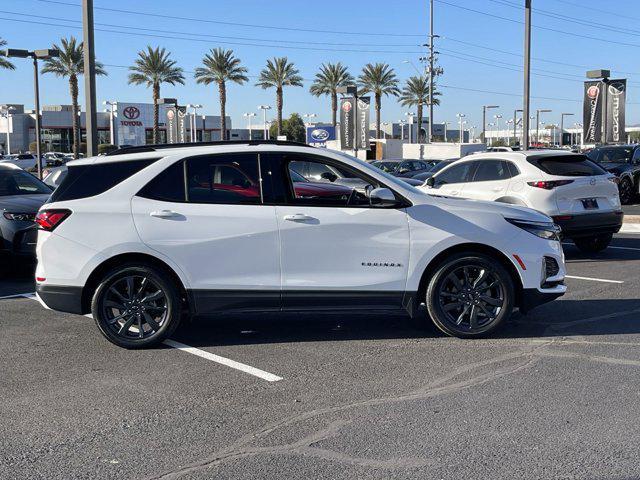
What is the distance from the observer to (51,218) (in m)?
6.58

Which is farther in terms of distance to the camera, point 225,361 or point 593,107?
point 593,107

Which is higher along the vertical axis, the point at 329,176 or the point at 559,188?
the point at 329,176

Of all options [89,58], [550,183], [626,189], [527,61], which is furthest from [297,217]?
[626,189]

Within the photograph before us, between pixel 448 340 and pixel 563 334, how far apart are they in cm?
116

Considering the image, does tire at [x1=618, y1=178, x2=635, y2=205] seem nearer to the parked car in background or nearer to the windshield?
the windshield

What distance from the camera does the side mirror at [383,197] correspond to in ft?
21.2

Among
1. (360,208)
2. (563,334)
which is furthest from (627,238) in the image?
(360,208)

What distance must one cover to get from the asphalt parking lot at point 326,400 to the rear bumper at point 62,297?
1.40 ft

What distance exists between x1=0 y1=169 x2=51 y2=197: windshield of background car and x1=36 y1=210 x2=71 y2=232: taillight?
5436mm

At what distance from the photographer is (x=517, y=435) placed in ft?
14.9

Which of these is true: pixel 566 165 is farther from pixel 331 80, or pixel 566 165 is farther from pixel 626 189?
pixel 331 80

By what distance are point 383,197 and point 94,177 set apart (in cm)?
263

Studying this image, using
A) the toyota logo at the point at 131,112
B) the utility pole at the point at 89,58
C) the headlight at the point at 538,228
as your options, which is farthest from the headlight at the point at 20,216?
the toyota logo at the point at 131,112

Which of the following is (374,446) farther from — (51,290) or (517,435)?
(51,290)
